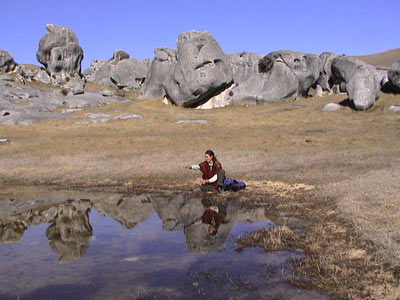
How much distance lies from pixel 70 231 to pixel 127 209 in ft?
7.60

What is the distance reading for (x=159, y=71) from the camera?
1875 inches

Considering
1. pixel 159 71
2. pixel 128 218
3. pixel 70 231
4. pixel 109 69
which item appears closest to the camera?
pixel 70 231

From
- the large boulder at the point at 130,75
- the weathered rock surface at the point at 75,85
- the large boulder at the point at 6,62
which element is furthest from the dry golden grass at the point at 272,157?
the large boulder at the point at 6,62

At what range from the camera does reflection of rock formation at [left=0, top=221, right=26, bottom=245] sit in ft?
30.4

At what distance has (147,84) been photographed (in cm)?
4850

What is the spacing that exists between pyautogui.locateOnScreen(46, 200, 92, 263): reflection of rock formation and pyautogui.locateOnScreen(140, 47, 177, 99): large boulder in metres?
35.5

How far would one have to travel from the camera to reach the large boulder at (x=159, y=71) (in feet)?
155

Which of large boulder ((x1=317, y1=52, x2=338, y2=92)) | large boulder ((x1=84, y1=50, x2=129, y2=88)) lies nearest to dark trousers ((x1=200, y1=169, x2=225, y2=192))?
large boulder ((x1=317, y1=52, x2=338, y2=92))

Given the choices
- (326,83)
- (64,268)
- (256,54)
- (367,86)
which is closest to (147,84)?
(256,54)

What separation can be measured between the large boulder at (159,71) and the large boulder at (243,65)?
695cm

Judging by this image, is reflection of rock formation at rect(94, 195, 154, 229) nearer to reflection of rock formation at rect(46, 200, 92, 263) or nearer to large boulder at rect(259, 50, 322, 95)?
reflection of rock formation at rect(46, 200, 92, 263)

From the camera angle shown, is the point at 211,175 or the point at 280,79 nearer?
the point at 211,175

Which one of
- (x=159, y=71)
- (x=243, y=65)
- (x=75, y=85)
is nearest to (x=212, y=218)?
(x=243, y=65)

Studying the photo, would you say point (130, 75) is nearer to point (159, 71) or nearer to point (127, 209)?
point (159, 71)
